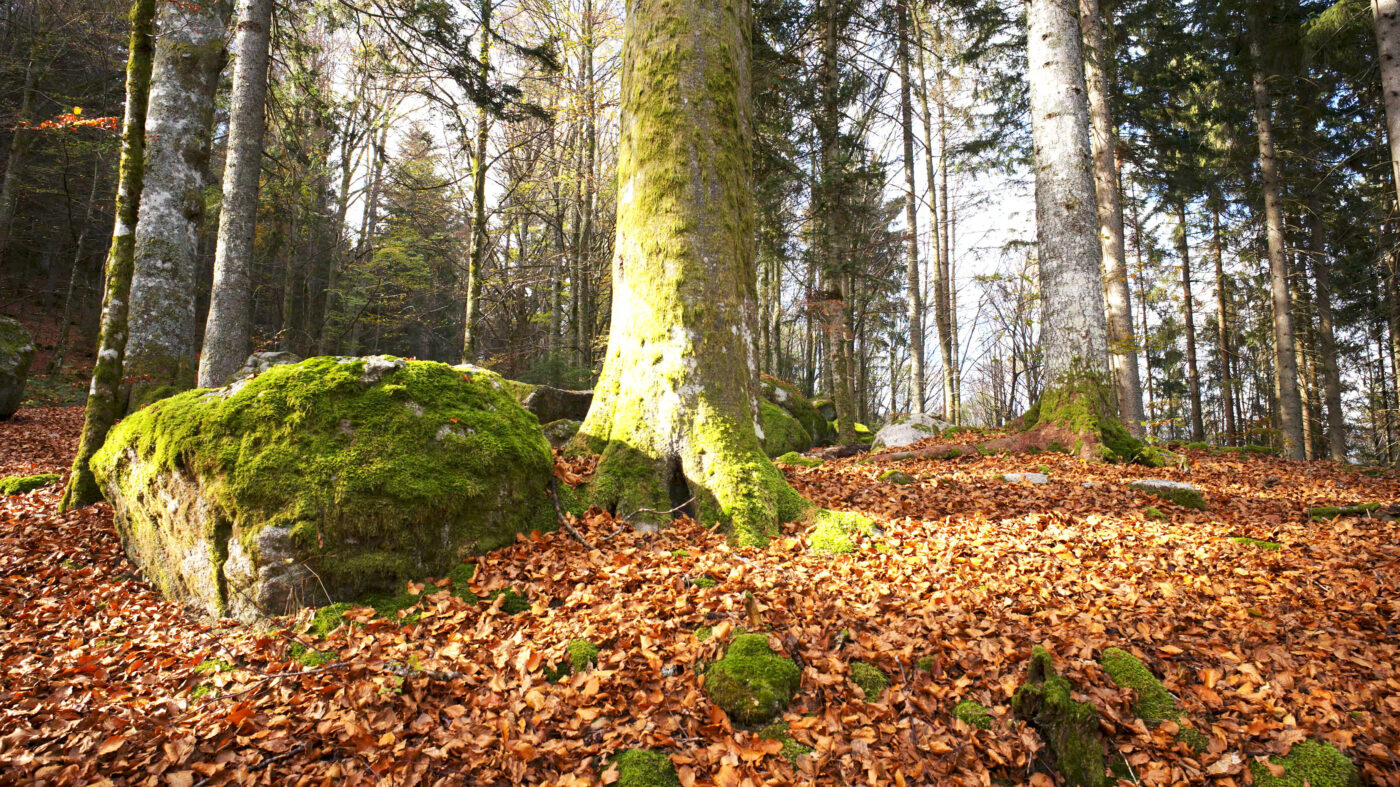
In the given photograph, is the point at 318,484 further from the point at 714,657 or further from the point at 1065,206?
the point at 1065,206

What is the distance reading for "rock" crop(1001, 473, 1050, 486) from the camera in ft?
20.0

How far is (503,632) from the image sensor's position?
314 centimetres

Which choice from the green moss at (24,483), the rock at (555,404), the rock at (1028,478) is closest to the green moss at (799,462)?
the rock at (1028,478)

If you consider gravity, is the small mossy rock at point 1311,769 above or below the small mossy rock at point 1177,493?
below

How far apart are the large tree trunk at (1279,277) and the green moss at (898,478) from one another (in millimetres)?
10935

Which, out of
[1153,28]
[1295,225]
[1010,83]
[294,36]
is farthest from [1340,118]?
[294,36]

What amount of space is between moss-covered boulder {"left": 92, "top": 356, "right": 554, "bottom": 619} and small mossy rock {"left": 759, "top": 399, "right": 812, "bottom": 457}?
256 inches

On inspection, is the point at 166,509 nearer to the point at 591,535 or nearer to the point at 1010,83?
the point at 591,535

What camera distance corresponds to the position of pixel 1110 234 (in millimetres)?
11453

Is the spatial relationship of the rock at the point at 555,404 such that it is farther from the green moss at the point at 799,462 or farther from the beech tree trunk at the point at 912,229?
the beech tree trunk at the point at 912,229

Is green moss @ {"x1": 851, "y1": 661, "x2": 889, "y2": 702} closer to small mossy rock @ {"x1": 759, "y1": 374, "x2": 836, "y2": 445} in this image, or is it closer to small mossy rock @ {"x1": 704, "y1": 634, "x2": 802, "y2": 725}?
small mossy rock @ {"x1": 704, "y1": 634, "x2": 802, "y2": 725}

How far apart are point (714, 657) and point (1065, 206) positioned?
7955 millimetres

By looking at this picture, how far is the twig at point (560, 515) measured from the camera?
4.02 meters

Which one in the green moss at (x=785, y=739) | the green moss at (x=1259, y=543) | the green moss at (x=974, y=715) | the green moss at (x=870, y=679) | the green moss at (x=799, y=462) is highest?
the green moss at (x=799, y=462)
